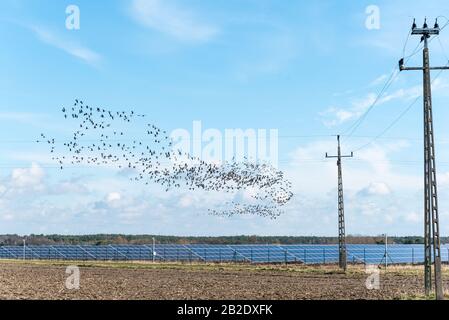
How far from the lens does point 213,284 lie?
1468 inches

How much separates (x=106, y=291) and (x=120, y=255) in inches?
2229

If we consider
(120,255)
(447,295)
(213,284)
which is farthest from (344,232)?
(120,255)

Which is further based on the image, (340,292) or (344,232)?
(344,232)

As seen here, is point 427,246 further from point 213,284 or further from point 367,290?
point 213,284

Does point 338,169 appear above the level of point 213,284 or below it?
above

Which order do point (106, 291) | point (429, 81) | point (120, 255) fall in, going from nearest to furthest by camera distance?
point (429, 81) < point (106, 291) < point (120, 255)

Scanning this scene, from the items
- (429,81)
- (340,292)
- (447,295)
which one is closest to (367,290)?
(340,292)

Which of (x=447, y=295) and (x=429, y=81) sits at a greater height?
(x=429, y=81)
